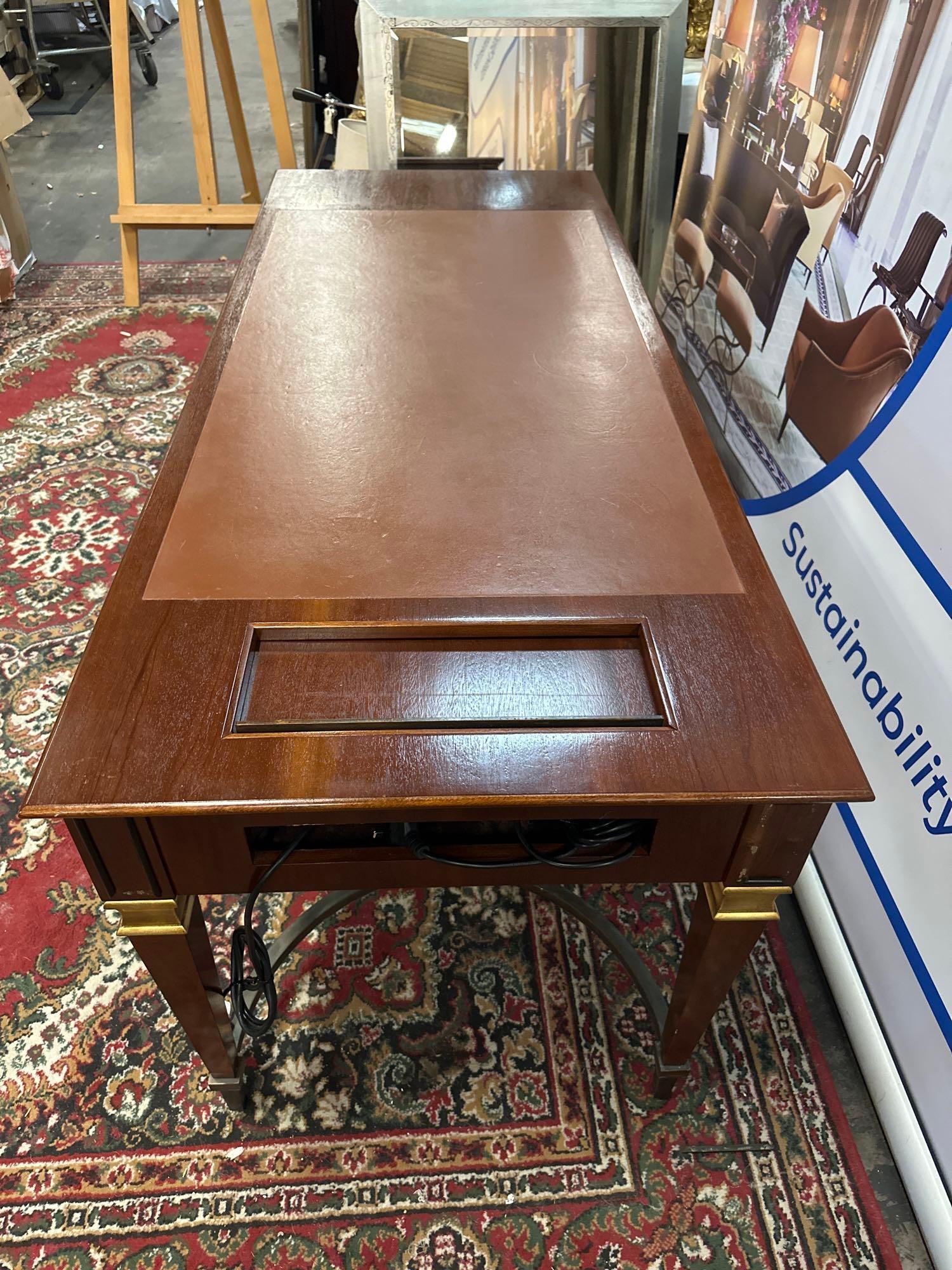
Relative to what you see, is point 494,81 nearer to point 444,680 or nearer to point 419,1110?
point 444,680

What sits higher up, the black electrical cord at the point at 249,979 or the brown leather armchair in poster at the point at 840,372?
the brown leather armchair in poster at the point at 840,372

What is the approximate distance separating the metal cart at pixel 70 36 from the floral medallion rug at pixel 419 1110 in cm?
476

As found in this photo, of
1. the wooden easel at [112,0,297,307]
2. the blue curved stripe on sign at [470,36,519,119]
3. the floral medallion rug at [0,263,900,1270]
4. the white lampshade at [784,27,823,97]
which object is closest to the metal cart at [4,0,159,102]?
the wooden easel at [112,0,297,307]

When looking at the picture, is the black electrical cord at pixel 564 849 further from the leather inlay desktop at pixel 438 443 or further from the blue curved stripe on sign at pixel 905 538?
the blue curved stripe on sign at pixel 905 538

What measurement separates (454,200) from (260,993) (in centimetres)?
146

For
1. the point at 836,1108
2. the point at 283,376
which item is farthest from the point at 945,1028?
the point at 283,376

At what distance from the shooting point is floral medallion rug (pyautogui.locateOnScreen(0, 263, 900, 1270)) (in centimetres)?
111

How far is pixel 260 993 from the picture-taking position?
116 centimetres

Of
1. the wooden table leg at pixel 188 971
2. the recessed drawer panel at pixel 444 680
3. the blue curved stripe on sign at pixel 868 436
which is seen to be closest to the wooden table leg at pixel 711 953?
the recessed drawer panel at pixel 444 680

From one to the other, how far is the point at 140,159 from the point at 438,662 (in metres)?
4.27

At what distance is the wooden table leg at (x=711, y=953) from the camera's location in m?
0.91

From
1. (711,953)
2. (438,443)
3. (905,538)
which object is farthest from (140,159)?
(711,953)

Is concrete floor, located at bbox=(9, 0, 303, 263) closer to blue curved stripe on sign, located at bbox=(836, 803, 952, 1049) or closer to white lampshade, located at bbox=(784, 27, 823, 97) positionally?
white lampshade, located at bbox=(784, 27, 823, 97)

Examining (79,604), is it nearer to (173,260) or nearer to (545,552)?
(545,552)
